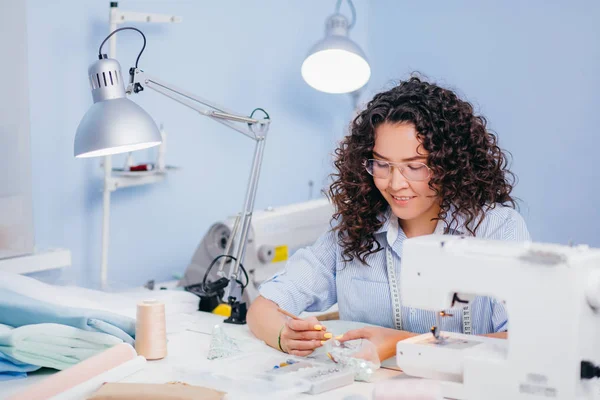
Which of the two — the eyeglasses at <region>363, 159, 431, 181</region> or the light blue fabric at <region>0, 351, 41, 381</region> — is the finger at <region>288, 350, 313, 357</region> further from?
the light blue fabric at <region>0, 351, 41, 381</region>

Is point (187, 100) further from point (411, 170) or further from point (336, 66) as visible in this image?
point (336, 66)

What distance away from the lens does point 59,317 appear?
159 cm

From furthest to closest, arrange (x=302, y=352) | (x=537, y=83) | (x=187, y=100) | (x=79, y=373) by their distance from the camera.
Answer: (x=537, y=83) < (x=187, y=100) < (x=302, y=352) < (x=79, y=373)

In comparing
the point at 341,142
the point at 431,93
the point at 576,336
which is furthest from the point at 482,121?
the point at 576,336

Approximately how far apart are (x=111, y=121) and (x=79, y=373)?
527 millimetres

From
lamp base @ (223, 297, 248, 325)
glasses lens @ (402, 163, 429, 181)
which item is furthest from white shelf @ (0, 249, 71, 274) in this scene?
glasses lens @ (402, 163, 429, 181)

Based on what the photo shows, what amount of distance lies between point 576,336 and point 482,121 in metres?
0.76

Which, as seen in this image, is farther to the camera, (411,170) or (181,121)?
(181,121)

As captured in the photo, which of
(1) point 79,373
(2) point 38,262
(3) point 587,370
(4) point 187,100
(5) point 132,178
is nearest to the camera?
(3) point 587,370

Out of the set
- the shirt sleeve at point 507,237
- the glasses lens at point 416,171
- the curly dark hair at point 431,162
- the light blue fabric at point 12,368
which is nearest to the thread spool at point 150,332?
the light blue fabric at point 12,368

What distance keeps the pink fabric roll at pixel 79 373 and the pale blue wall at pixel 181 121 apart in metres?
1.06

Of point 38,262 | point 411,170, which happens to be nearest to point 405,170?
point 411,170

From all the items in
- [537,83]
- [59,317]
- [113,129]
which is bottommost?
[59,317]

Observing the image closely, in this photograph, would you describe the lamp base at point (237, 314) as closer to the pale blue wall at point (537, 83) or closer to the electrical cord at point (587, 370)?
the electrical cord at point (587, 370)
